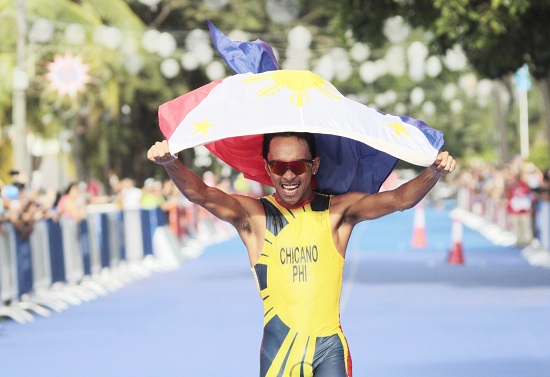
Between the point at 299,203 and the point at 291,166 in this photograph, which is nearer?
the point at 291,166

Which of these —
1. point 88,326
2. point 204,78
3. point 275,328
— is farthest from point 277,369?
point 204,78

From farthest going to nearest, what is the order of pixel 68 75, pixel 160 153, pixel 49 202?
1. pixel 68 75
2. pixel 49 202
3. pixel 160 153

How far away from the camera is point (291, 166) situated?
21.7ft

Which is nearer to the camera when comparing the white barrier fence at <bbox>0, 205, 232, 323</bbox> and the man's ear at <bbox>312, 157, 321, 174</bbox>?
the man's ear at <bbox>312, 157, 321, 174</bbox>

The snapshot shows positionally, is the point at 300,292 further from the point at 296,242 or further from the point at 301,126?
the point at 301,126

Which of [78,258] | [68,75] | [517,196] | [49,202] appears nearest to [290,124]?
[78,258]

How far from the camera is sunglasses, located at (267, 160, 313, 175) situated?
660 centimetres

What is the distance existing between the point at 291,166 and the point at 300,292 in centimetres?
58

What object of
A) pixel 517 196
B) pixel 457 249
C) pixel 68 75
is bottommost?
pixel 457 249

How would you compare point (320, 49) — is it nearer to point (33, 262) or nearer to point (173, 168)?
point (33, 262)

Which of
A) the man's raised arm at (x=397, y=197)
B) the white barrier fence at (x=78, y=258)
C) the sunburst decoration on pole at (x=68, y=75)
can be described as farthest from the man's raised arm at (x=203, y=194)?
the sunburst decoration on pole at (x=68, y=75)

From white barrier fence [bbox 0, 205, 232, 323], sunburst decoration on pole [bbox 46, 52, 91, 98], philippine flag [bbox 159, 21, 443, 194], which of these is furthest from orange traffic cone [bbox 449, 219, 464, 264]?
philippine flag [bbox 159, 21, 443, 194]

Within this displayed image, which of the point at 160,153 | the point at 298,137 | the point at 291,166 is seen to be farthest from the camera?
the point at 298,137

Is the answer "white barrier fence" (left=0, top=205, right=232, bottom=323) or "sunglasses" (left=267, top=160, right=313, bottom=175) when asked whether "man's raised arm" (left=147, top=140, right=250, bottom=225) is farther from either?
"white barrier fence" (left=0, top=205, right=232, bottom=323)
